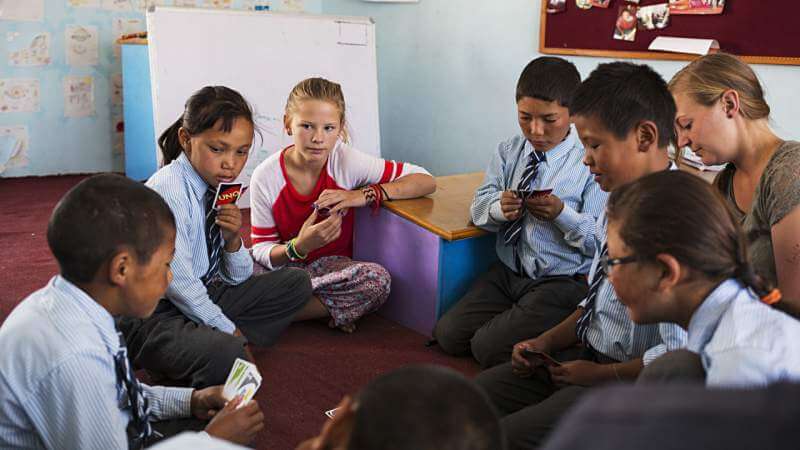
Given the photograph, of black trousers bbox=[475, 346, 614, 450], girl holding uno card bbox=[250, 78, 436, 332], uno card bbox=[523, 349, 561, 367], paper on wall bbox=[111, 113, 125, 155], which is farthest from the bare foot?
paper on wall bbox=[111, 113, 125, 155]

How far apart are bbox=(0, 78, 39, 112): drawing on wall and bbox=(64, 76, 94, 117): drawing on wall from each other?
0.60ft

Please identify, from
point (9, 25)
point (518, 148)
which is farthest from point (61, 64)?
point (518, 148)

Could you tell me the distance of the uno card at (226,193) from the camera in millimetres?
2242

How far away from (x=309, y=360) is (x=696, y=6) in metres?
2.32

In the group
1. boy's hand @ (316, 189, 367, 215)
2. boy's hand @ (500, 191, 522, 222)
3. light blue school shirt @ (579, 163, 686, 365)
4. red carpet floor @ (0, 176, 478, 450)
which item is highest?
boy's hand @ (500, 191, 522, 222)

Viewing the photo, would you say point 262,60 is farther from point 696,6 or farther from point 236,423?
point 236,423

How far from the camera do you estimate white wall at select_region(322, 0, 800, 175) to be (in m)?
4.36

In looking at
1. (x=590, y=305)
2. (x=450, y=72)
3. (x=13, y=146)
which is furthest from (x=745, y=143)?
(x=13, y=146)

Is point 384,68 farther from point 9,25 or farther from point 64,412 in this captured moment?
point 64,412

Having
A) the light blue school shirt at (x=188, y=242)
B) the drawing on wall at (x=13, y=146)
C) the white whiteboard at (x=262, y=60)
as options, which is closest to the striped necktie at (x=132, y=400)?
the light blue school shirt at (x=188, y=242)

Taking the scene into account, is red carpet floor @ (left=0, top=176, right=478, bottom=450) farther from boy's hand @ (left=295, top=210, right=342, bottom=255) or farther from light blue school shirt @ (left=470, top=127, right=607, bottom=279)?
light blue school shirt @ (left=470, top=127, right=607, bottom=279)

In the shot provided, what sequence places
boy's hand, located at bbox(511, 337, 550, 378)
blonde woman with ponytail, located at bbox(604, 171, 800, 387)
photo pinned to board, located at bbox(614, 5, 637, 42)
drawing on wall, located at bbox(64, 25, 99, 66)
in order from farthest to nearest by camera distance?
drawing on wall, located at bbox(64, 25, 99, 66)
photo pinned to board, located at bbox(614, 5, 637, 42)
boy's hand, located at bbox(511, 337, 550, 378)
blonde woman with ponytail, located at bbox(604, 171, 800, 387)

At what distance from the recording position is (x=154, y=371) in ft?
7.51

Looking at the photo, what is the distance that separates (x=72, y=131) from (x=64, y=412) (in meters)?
4.28
